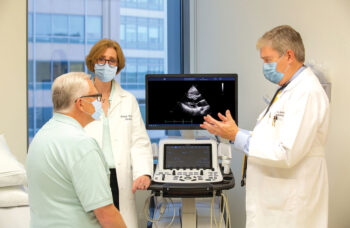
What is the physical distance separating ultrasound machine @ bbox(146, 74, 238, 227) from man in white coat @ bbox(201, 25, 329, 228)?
582 millimetres

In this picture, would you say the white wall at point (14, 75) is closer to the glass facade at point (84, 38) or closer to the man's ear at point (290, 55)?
the glass facade at point (84, 38)

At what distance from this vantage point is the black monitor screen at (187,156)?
2.37 meters

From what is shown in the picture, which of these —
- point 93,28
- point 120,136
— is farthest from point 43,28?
point 120,136

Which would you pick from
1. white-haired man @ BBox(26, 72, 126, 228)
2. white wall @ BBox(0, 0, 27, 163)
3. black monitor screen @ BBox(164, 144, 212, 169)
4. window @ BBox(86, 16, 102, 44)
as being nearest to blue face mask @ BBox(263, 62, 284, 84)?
black monitor screen @ BBox(164, 144, 212, 169)

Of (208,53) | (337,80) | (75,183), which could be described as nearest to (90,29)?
(208,53)

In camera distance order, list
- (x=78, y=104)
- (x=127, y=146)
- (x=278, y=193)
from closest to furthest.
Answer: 1. (x=78, y=104)
2. (x=278, y=193)
3. (x=127, y=146)

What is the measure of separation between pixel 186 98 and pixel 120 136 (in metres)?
0.48

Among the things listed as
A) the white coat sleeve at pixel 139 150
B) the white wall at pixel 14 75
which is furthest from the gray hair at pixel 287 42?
the white wall at pixel 14 75

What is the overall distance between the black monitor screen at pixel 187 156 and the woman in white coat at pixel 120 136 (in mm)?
123

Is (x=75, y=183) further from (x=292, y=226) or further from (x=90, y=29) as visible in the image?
(x=90, y=29)

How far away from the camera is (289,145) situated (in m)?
1.58

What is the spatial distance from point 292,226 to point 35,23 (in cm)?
293

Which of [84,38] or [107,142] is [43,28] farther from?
[107,142]

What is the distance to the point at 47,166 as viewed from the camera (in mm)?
1265
